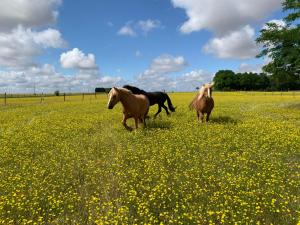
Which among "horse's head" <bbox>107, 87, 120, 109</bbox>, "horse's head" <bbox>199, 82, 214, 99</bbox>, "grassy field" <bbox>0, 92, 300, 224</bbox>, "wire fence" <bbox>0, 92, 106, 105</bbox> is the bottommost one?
"grassy field" <bbox>0, 92, 300, 224</bbox>

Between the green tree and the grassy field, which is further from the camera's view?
the green tree

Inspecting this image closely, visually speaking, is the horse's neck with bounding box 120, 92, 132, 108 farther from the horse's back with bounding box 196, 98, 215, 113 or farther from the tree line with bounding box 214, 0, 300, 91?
the tree line with bounding box 214, 0, 300, 91

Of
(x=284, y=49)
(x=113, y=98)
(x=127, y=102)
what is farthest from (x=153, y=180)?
(x=284, y=49)

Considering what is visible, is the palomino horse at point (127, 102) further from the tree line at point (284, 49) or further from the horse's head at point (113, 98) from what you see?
the tree line at point (284, 49)

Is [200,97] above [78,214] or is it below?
above

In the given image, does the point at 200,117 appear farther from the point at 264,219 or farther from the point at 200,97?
the point at 264,219

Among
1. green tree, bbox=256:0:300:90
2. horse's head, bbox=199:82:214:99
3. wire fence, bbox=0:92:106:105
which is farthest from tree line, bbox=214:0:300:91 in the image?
wire fence, bbox=0:92:106:105

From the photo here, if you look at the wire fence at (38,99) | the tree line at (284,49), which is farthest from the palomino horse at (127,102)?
the wire fence at (38,99)

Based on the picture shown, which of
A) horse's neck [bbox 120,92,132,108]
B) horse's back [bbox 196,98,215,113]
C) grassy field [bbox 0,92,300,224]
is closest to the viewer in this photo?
grassy field [bbox 0,92,300,224]

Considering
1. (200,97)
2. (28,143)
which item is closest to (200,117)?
(200,97)

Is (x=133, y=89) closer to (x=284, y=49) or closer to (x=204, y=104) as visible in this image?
(x=204, y=104)

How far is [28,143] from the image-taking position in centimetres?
1349

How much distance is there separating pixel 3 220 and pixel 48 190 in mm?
1614

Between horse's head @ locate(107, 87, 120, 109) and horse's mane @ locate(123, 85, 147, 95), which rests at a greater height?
horse's mane @ locate(123, 85, 147, 95)
